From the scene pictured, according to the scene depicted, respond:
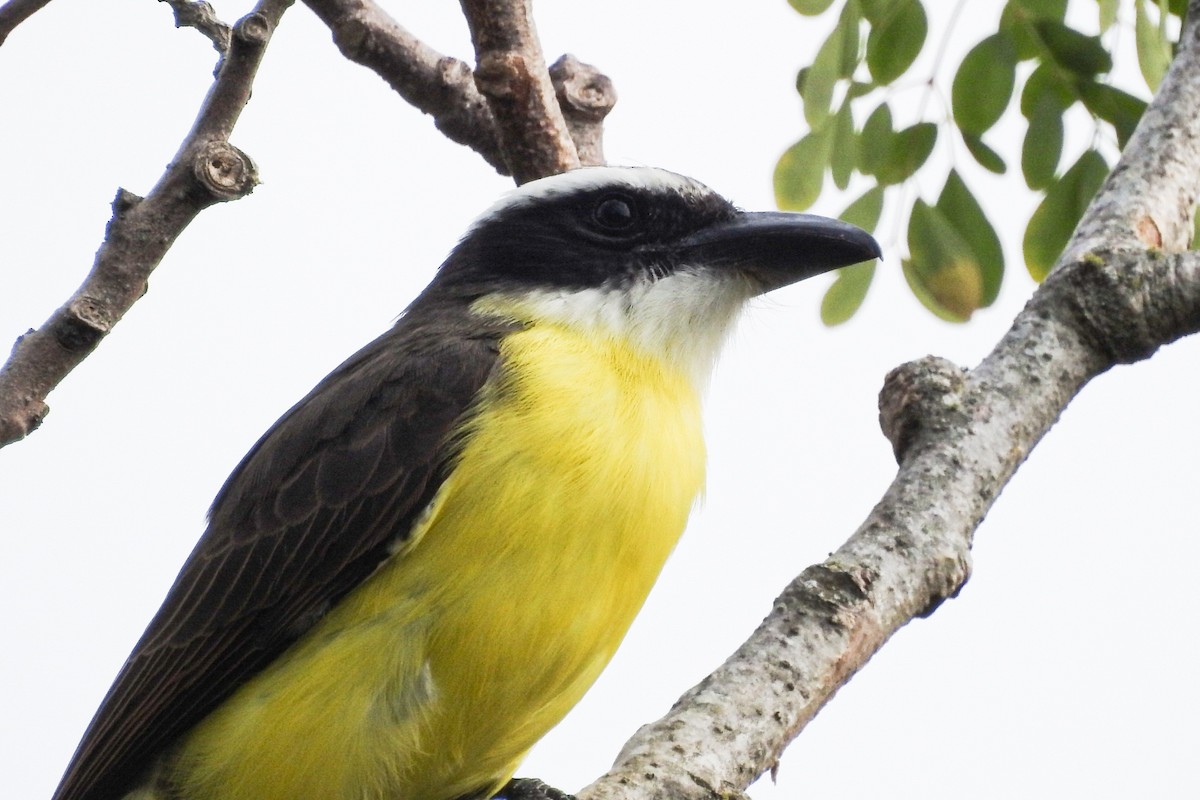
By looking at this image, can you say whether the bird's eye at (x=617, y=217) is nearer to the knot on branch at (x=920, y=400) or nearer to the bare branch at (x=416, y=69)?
the bare branch at (x=416, y=69)

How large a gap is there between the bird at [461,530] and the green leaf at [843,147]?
335mm

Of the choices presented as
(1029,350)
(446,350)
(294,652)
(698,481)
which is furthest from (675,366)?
(294,652)

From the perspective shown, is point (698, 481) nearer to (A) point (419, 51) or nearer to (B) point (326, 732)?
(B) point (326, 732)

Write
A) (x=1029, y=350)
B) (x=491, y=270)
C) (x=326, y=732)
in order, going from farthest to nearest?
(x=491, y=270), (x=1029, y=350), (x=326, y=732)

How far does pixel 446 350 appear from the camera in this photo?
12.3ft

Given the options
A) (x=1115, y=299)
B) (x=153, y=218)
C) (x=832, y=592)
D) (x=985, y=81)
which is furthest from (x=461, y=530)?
(x=985, y=81)

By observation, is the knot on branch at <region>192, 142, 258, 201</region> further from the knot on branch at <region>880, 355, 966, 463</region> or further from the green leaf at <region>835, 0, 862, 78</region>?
the green leaf at <region>835, 0, 862, 78</region>

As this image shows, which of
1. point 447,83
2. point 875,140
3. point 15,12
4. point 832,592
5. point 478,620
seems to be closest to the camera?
point 15,12

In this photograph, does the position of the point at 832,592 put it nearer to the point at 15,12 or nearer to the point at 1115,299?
the point at 1115,299

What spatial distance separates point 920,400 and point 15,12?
82.3 inches

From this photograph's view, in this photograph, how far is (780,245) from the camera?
13.5 feet

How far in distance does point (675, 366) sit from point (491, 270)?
65 cm

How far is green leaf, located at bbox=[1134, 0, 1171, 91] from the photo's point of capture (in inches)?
165

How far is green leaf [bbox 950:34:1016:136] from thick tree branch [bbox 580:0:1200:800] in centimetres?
47
